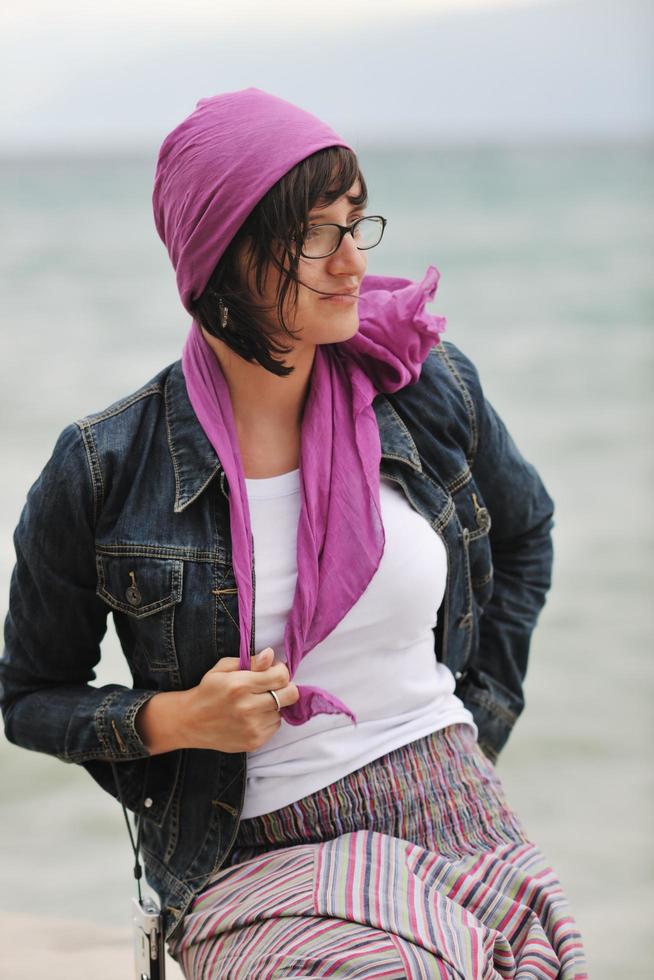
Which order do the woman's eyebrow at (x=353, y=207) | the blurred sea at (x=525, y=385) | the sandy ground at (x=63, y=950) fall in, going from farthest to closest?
the blurred sea at (x=525, y=385)
the sandy ground at (x=63, y=950)
the woman's eyebrow at (x=353, y=207)

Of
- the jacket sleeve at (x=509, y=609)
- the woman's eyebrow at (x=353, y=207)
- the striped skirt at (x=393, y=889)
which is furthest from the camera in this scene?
the jacket sleeve at (x=509, y=609)

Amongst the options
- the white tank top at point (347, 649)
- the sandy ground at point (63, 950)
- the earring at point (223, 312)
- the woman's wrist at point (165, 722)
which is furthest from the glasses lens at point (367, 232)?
the sandy ground at point (63, 950)

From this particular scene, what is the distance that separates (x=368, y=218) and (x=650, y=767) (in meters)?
3.08

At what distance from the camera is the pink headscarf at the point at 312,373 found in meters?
1.53

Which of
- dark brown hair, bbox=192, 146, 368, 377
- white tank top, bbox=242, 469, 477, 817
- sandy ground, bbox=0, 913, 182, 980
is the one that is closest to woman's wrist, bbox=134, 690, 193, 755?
white tank top, bbox=242, 469, 477, 817

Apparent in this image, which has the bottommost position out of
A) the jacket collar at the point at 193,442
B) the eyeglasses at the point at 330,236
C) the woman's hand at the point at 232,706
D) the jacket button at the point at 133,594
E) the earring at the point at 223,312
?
the woman's hand at the point at 232,706

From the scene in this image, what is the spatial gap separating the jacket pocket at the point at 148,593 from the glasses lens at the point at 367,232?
18.0 inches

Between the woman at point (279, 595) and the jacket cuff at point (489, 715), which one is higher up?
the woman at point (279, 595)

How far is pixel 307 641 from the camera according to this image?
62.6 inches

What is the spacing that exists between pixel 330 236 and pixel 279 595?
0.45 metres

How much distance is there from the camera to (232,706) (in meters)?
1.54

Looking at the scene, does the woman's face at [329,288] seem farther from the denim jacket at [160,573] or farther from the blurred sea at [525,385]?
the blurred sea at [525,385]

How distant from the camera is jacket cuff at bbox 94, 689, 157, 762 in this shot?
1.63 metres

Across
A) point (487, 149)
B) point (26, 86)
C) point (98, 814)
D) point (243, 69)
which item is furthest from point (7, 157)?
point (98, 814)
